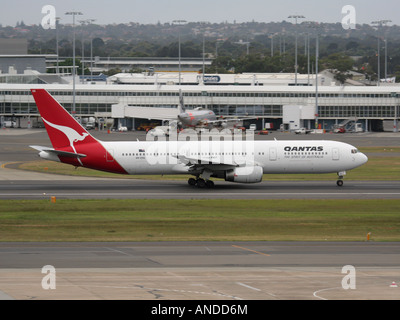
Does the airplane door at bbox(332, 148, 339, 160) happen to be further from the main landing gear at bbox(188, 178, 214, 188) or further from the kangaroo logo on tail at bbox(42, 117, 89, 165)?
the kangaroo logo on tail at bbox(42, 117, 89, 165)

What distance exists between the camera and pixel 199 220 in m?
42.3

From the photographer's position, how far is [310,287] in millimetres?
26641

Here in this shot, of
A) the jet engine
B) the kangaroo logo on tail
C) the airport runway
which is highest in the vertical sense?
the kangaroo logo on tail

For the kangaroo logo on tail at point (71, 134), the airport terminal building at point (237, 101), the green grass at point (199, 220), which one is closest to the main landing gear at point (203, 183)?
the green grass at point (199, 220)

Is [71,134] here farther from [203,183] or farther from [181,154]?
[203,183]

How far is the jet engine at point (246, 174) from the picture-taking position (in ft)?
185

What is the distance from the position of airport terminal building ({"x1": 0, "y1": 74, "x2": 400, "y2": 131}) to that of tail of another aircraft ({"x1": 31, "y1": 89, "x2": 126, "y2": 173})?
280ft

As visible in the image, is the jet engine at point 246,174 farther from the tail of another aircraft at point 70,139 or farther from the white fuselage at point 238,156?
the tail of another aircraft at point 70,139

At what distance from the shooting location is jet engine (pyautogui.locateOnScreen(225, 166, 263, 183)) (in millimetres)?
56469

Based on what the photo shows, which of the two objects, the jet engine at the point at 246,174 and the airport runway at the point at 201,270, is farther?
the jet engine at the point at 246,174

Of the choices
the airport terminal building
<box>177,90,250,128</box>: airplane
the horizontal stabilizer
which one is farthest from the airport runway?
the airport terminal building

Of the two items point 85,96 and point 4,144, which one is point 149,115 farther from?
point 4,144

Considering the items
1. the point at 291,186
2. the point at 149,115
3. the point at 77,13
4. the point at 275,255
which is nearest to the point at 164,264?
the point at 275,255

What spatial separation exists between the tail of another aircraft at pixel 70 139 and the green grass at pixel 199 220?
8.69 metres
